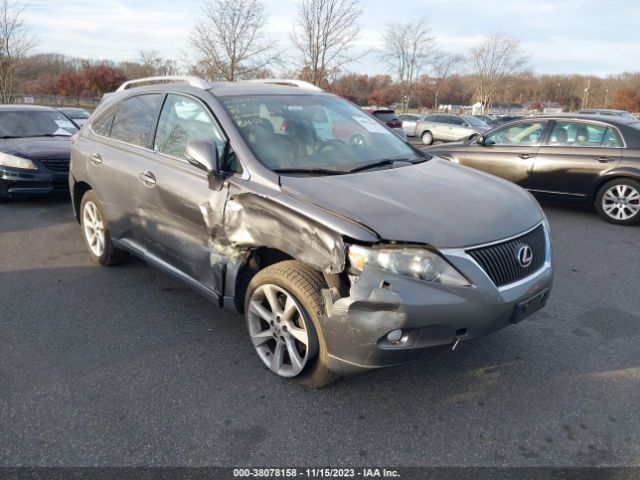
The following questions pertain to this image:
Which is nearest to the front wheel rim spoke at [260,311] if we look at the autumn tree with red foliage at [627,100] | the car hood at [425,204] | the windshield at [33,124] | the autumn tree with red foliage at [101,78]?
the car hood at [425,204]

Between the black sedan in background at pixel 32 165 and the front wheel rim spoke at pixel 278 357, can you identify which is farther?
the black sedan in background at pixel 32 165

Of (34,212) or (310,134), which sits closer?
(310,134)

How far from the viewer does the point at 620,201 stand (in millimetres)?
7117

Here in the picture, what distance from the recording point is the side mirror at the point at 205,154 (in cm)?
313

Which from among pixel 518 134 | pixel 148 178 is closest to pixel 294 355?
pixel 148 178

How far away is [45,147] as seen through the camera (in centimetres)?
782

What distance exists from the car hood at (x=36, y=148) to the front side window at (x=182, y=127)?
15.1ft

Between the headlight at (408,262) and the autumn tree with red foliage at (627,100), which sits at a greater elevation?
the autumn tree with red foliage at (627,100)

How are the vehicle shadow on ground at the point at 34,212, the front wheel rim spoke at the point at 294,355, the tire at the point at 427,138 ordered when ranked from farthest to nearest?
the tire at the point at 427,138, the vehicle shadow on ground at the point at 34,212, the front wheel rim spoke at the point at 294,355

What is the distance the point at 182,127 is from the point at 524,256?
8.44 feet

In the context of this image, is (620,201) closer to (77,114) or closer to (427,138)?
(77,114)

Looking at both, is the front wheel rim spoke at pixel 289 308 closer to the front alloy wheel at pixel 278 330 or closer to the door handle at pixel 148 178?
the front alloy wheel at pixel 278 330

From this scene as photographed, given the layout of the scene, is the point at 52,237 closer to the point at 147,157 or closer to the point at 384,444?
the point at 147,157

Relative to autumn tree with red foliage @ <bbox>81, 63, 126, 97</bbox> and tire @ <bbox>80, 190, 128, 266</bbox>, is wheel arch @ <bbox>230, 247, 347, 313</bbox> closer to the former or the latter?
tire @ <bbox>80, 190, 128, 266</bbox>
